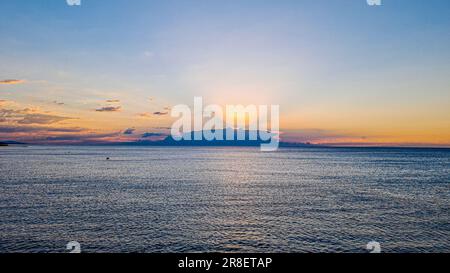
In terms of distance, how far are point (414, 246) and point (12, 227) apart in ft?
100

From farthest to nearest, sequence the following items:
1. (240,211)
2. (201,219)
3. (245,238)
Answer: (240,211)
(201,219)
(245,238)

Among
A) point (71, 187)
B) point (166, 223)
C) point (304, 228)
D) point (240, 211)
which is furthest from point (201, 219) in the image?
point (71, 187)

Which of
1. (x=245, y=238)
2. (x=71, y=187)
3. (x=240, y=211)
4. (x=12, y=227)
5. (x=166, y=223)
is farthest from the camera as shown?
(x=71, y=187)

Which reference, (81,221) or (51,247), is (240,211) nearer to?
(81,221)

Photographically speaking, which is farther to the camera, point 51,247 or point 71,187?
point 71,187

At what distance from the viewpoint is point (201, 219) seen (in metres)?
33.7

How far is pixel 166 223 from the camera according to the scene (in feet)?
104

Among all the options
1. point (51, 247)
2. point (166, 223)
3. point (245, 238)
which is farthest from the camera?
point (166, 223)
